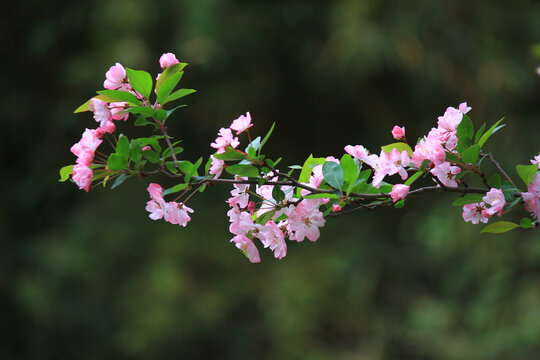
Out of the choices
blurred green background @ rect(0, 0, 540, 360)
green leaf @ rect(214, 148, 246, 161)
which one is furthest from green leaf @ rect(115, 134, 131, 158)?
blurred green background @ rect(0, 0, 540, 360)

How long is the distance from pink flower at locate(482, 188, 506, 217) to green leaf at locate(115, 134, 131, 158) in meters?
0.41

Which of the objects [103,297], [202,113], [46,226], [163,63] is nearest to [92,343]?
[103,297]

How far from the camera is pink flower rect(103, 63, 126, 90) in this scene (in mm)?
709

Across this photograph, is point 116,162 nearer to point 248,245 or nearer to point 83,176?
point 83,176

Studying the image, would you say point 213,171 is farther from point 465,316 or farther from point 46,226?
point 46,226

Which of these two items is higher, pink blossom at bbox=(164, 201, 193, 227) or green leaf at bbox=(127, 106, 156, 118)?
green leaf at bbox=(127, 106, 156, 118)

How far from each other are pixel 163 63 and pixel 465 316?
8.31ft

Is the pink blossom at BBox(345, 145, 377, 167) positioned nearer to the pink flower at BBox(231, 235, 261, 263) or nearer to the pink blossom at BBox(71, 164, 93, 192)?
the pink flower at BBox(231, 235, 261, 263)

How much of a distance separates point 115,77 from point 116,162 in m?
0.11

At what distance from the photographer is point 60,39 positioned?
3.55 m

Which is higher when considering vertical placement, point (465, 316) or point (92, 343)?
point (465, 316)

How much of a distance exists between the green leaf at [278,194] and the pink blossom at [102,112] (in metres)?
0.21

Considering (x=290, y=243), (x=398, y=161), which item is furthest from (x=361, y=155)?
(x=290, y=243)

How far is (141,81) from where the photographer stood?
70 centimetres
